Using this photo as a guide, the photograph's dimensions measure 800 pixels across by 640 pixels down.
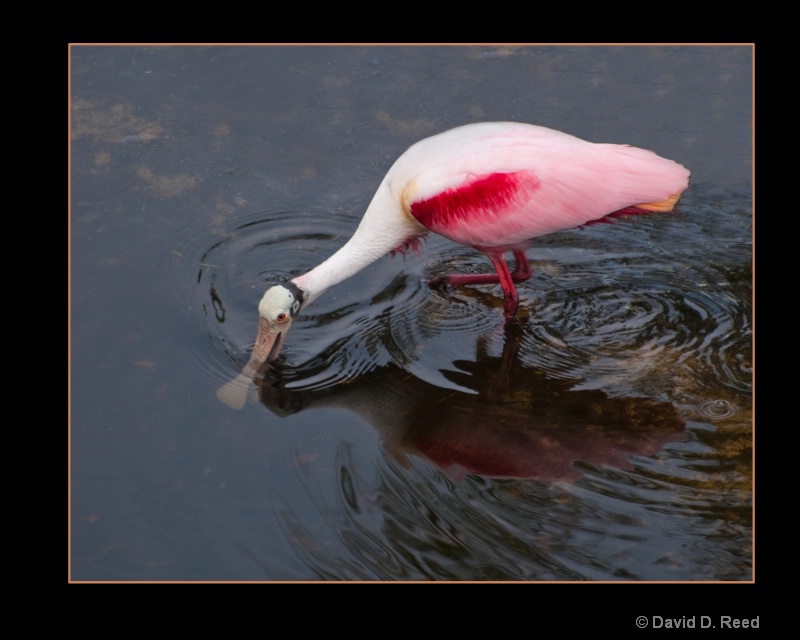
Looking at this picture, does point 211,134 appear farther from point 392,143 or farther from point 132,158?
point 392,143

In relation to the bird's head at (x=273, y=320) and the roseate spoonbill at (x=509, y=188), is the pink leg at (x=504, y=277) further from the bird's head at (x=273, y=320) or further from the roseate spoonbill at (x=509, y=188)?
the bird's head at (x=273, y=320)

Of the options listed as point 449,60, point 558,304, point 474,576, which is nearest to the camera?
point 474,576

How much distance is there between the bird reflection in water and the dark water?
0.6 inches

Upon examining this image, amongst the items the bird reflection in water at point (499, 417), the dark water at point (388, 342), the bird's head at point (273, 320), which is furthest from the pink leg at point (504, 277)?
the bird's head at point (273, 320)

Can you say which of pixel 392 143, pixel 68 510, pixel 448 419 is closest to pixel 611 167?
pixel 448 419

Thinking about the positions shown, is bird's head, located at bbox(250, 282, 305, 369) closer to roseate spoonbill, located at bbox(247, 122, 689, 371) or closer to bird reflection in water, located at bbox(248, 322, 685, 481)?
roseate spoonbill, located at bbox(247, 122, 689, 371)

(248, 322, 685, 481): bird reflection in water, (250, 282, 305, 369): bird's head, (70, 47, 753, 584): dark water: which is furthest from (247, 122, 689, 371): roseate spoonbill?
(248, 322, 685, 481): bird reflection in water

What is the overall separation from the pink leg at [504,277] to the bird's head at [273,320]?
3.50ft

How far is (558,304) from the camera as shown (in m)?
7.28

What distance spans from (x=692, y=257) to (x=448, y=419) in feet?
7.24

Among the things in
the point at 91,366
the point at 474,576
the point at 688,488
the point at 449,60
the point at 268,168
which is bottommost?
the point at 474,576

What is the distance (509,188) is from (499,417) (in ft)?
4.48

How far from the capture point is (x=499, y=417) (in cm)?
645

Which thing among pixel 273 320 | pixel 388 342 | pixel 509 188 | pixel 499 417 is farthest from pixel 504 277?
pixel 273 320
